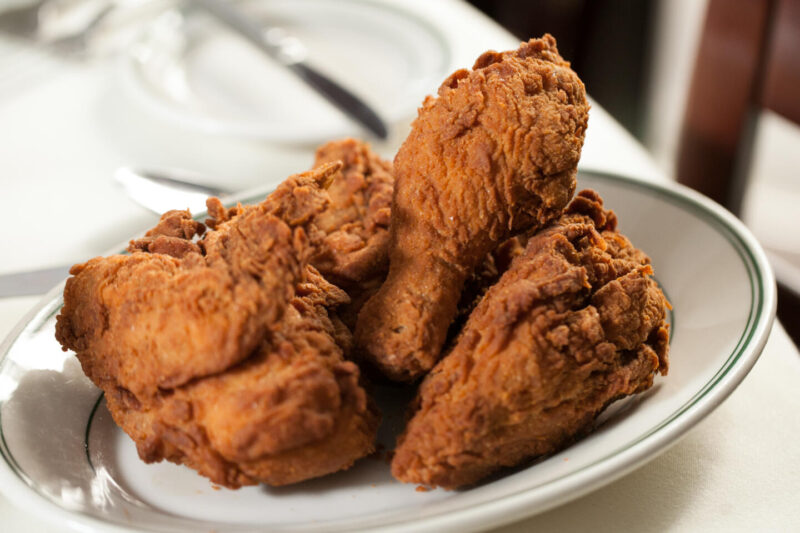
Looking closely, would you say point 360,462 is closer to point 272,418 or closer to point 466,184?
point 272,418

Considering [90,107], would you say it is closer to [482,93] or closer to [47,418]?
[47,418]

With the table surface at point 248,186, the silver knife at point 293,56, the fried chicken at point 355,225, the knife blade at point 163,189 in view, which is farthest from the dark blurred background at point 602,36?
the fried chicken at point 355,225

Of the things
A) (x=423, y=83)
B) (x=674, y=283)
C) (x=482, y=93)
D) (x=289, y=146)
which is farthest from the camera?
(x=423, y=83)

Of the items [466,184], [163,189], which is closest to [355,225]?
[466,184]

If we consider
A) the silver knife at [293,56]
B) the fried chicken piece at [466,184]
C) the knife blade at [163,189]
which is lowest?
the knife blade at [163,189]

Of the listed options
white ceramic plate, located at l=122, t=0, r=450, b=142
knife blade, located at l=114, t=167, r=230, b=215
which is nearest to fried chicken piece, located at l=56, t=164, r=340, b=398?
knife blade, located at l=114, t=167, r=230, b=215

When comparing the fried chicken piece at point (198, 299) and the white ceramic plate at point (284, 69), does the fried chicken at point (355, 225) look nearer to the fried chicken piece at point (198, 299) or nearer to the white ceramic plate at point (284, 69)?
the fried chicken piece at point (198, 299)

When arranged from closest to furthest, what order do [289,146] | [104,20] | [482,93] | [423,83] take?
[482,93] < [289,146] < [423,83] < [104,20]

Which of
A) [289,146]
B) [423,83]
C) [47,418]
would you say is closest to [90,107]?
[289,146]
